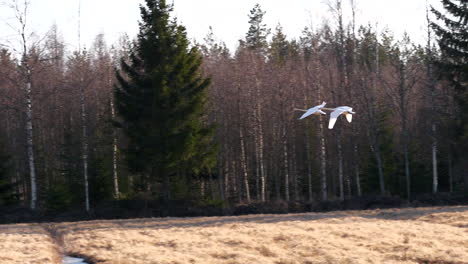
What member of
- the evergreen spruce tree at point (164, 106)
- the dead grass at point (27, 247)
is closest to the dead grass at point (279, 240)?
the dead grass at point (27, 247)

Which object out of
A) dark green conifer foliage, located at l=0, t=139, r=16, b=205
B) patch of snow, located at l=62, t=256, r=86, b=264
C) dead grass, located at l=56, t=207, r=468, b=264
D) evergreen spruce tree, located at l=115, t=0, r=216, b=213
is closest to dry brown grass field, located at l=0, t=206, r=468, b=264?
dead grass, located at l=56, t=207, r=468, b=264

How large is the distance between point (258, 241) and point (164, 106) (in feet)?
42.4

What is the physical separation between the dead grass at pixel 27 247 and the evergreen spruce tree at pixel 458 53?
21523 mm

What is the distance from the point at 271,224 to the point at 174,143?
28.8 ft

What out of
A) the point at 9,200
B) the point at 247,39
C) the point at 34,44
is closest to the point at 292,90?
the point at 34,44

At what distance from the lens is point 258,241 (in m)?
16.6

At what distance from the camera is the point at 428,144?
1347 inches

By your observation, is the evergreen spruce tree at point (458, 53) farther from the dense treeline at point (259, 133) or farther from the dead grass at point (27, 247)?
the dead grass at point (27, 247)

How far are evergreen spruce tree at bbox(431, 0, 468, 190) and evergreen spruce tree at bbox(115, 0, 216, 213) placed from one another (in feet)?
41.9

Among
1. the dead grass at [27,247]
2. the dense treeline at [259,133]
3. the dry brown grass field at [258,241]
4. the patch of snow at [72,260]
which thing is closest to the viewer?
the dead grass at [27,247]

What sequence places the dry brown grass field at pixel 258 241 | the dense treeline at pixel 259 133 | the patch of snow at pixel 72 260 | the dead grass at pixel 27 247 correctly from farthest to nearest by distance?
the dense treeline at pixel 259 133, the dry brown grass field at pixel 258 241, the patch of snow at pixel 72 260, the dead grass at pixel 27 247

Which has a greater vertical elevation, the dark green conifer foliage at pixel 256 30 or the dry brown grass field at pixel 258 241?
the dark green conifer foliage at pixel 256 30

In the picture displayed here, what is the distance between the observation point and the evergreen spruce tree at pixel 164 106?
1083 inches

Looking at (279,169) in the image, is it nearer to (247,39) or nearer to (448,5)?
(448,5)
